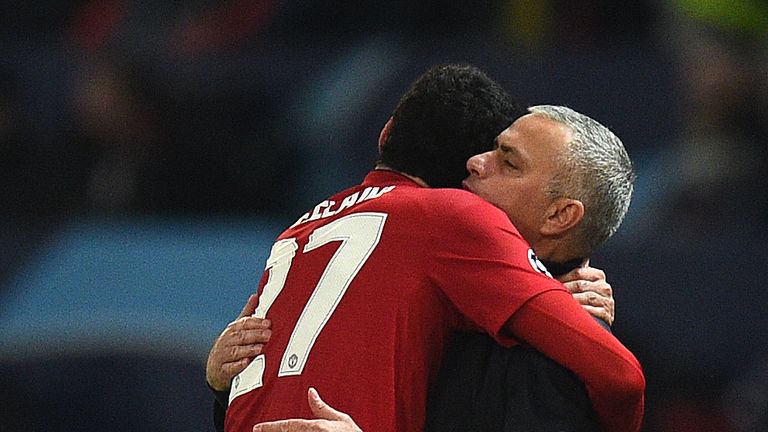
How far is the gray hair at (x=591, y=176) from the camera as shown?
346 centimetres

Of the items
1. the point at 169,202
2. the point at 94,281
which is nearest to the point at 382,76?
the point at 169,202

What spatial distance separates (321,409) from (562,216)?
68 cm

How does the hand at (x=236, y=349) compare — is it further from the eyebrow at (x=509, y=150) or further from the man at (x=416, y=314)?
the eyebrow at (x=509, y=150)

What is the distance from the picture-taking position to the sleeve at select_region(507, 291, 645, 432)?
315cm

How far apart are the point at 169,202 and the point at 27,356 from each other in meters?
0.85

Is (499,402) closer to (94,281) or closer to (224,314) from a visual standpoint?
(224,314)

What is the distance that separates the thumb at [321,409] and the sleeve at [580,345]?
383 mm

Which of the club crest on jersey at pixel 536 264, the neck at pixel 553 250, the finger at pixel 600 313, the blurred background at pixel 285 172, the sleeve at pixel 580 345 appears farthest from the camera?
the blurred background at pixel 285 172

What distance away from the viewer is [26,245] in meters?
6.73

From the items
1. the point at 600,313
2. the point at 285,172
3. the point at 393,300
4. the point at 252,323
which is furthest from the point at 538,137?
the point at 285,172

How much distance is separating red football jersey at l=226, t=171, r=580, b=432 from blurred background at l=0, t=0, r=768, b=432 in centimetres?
238

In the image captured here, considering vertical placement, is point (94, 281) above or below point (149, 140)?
below

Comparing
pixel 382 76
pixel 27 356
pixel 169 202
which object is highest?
pixel 382 76

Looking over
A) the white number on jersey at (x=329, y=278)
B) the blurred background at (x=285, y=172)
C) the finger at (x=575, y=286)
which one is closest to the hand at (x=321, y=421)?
the white number on jersey at (x=329, y=278)
